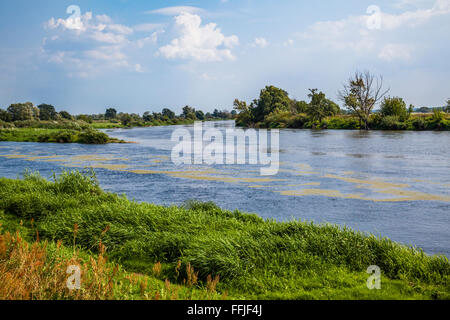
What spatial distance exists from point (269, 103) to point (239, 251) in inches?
2672

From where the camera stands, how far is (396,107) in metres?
42.6

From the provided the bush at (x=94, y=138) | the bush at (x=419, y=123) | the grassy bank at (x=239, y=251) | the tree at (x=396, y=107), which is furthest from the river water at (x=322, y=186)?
the tree at (x=396, y=107)

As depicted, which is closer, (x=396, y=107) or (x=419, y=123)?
(x=419, y=123)

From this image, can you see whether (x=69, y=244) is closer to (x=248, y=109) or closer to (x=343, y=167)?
(x=343, y=167)

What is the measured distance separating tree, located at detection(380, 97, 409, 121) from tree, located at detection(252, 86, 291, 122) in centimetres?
2725

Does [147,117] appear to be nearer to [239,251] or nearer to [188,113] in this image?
[188,113]

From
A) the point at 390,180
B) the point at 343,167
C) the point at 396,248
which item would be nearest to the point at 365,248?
the point at 396,248

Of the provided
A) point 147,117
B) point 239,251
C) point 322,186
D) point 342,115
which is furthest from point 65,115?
point 239,251

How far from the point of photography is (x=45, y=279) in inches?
153

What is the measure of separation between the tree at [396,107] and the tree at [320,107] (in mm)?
12464

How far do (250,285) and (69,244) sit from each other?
3457mm

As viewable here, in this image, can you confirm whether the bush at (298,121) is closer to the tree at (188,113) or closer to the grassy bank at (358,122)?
the grassy bank at (358,122)

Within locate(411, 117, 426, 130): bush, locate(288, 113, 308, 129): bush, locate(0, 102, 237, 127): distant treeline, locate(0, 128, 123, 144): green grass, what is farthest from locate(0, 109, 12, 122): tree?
locate(411, 117, 426, 130): bush

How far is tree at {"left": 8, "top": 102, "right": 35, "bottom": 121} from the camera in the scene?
6056cm
